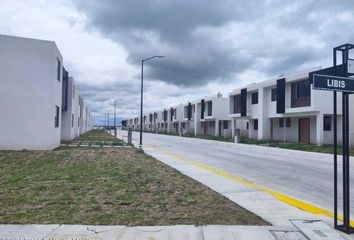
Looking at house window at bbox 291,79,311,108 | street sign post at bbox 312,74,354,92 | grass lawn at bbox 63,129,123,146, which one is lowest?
grass lawn at bbox 63,129,123,146

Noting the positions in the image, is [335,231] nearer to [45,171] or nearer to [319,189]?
[319,189]

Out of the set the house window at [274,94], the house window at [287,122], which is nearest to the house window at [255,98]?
the house window at [274,94]

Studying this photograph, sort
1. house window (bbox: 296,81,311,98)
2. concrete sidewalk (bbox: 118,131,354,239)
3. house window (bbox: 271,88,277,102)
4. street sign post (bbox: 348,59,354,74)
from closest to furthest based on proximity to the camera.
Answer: street sign post (bbox: 348,59,354,74), concrete sidewalk (bbox: 118,131,354,239), house window (bbox: 296,81,311,98), house window (bbox: 271,88,277,102)

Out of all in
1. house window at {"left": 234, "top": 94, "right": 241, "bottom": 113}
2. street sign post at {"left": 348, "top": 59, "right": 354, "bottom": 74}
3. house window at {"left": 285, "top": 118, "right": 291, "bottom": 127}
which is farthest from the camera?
house window at {"left": 234, "top": 94, "right": 241, "bottom": 113}

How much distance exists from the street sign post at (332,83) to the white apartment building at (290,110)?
2026cm

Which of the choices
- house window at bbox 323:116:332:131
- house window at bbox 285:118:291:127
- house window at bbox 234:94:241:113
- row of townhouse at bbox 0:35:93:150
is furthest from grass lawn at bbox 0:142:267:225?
house window at bbox 234:94:241:113

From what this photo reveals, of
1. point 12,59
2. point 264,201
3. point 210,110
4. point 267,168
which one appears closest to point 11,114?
point 12,59

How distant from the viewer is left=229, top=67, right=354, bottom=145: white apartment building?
27.0 meters

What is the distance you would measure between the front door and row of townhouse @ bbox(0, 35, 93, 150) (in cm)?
2274

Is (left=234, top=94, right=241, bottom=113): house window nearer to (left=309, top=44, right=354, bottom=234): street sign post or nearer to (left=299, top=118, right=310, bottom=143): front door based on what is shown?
(left=299, top=118, right=310, bottom=143): front door

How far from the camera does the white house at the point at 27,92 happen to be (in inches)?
747

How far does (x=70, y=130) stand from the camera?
31.8m

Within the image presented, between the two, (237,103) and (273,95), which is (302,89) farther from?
(237,103)

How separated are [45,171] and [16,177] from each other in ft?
4.68
